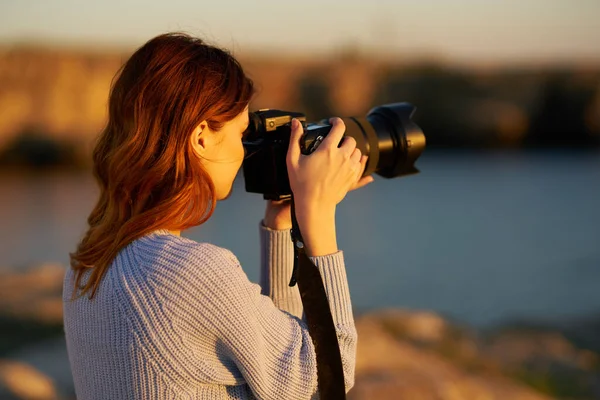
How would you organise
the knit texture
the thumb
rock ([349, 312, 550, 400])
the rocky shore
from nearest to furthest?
the knit texture < the thumb < rock ([349, 312, 550, 400]) < the rocky shore

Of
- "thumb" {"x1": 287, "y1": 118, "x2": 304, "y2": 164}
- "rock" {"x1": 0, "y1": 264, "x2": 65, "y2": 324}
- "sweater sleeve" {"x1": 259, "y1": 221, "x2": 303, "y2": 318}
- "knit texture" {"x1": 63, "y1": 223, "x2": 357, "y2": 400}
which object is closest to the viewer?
"knit texture" {"x1": 63, "y1": 223, "x2": 357, "y2": 400}

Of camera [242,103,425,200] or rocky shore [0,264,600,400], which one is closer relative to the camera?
camera [242,103,425,200]

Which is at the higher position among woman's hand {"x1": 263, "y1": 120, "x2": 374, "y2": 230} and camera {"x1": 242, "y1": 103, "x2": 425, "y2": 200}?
camera {"x1": 242, "y1": 103, "x2": 425, "y2": 200}

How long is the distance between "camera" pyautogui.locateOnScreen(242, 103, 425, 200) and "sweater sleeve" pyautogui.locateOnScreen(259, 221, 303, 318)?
0.08 m

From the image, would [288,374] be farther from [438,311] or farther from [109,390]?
[438,311]

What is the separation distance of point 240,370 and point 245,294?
9 cm

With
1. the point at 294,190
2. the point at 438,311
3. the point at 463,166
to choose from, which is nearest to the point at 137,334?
the point at 294,190

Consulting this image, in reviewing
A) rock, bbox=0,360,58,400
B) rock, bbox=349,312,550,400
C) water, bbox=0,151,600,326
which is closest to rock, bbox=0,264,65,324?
water, bbox=0,151,600,326

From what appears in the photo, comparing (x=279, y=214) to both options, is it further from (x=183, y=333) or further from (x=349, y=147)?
(x=183, y=333)

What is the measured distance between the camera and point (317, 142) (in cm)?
100

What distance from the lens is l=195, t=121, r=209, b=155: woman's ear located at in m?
0.85

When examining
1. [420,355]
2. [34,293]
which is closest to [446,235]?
[420,355]

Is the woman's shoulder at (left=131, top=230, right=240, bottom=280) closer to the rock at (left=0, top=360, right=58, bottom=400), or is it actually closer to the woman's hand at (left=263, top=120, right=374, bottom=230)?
the woman's hand at (left=263, top=120, right=374, bottom=230)

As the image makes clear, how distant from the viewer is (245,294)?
0.80 metres
